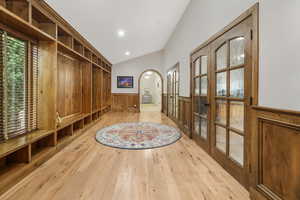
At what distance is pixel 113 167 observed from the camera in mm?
2018

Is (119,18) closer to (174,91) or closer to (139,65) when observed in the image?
(174,91)

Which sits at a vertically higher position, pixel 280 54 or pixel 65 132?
pixel 280 54

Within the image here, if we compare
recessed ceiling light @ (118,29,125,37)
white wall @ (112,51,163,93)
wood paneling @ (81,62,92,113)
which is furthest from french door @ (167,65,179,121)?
wood paneling @ (81,62,92,113)

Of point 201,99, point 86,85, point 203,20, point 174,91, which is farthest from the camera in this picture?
point 174,91

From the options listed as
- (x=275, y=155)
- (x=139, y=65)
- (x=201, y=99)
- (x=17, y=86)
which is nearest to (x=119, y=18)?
(x=17, y=86)

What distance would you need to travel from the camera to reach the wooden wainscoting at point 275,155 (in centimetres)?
106

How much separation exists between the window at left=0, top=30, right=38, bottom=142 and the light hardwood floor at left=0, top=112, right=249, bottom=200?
683 millimetres

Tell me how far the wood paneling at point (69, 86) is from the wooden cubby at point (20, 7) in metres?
1.18

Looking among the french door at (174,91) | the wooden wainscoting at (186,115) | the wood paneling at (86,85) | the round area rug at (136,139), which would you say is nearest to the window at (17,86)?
the round area rug at (136,139)

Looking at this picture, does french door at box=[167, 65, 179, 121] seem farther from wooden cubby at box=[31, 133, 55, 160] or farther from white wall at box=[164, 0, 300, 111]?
wooden cubby at box=[31, 133, 55, 160]

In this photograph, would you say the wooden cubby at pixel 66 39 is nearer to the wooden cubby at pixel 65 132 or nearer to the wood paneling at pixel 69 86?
the wood paneling at pixel 69 86

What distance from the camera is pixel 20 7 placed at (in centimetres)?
Answer: 185

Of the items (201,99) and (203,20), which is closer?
(203,20)

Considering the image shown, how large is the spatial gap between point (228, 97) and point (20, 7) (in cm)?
296
